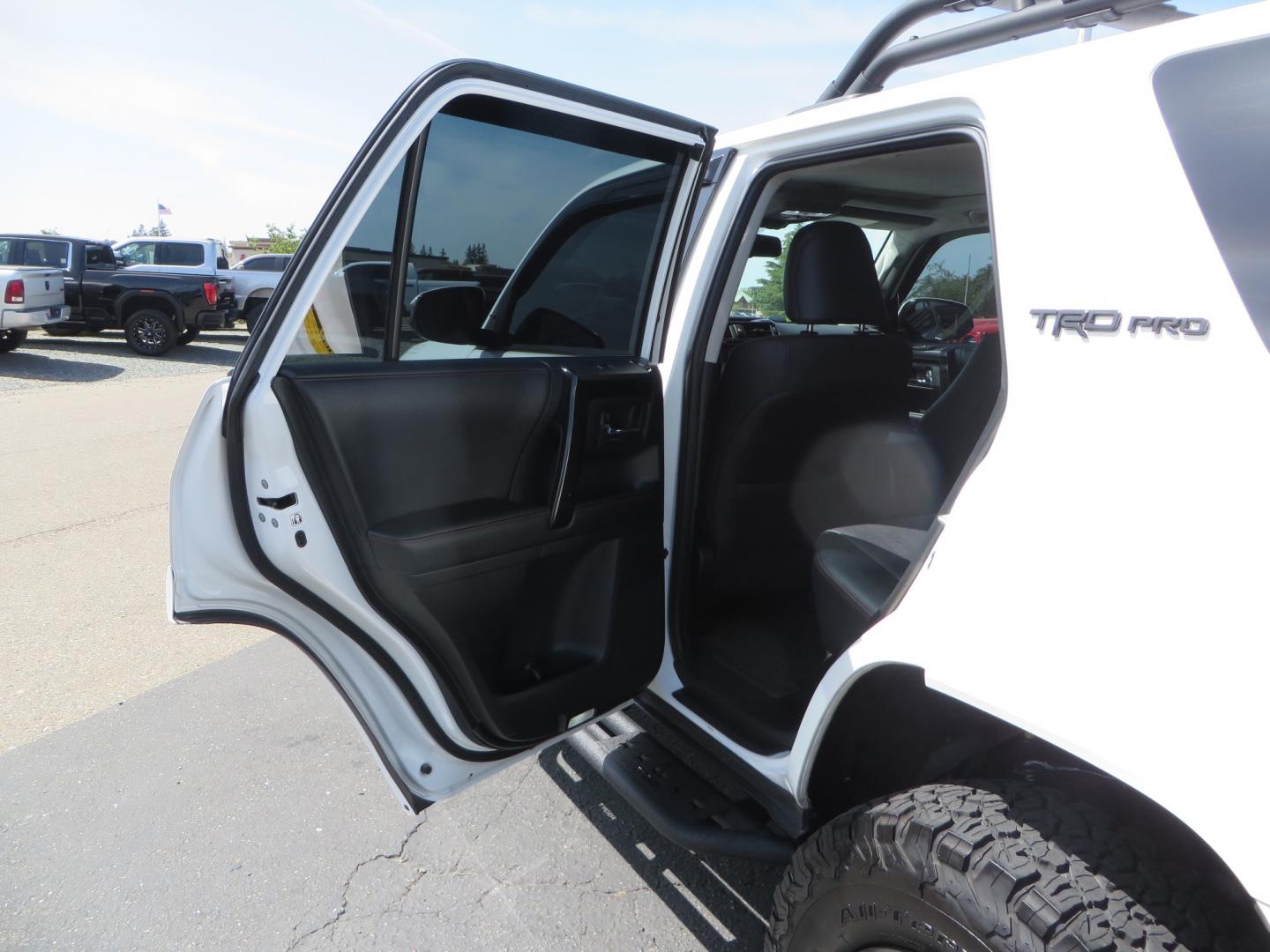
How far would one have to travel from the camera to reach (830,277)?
88.7 inches

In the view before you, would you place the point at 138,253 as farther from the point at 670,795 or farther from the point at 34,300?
the point at 670,795

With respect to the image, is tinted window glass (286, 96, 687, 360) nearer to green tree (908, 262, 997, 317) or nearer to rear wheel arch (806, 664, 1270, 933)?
rear wheel arch (806, 664, 1270, 933)

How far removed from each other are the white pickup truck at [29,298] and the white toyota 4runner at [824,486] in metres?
11.8

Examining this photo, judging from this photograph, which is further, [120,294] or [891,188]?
[120,294]

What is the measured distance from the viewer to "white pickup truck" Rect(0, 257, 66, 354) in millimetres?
10992

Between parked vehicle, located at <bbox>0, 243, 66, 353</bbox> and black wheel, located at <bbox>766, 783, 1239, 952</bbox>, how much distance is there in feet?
43.1

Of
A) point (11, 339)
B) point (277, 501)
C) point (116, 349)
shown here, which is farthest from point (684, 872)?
point (116, 349)

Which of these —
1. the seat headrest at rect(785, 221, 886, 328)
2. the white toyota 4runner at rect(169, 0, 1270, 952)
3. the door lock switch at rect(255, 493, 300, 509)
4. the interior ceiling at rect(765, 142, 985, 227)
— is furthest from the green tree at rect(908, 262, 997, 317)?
the door lock switch at rect(255, 493, 300, 509)

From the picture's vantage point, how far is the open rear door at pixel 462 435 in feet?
5.52

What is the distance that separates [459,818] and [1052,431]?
2088mm

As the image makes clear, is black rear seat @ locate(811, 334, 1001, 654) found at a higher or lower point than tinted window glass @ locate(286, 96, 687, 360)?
lower

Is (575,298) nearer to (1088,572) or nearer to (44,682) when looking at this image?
(1088,572)

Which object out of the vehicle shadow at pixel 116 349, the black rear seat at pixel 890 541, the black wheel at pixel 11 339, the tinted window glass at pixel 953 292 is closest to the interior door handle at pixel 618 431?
the black rear seat at pixel 890 541

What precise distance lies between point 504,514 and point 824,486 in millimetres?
1166
